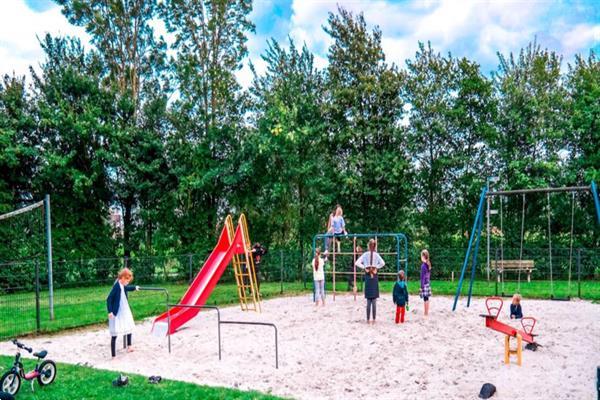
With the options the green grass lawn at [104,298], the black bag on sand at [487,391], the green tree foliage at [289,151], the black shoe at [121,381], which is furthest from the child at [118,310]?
the green tree foliage at [289,151]

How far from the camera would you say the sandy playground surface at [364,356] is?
7645 mm

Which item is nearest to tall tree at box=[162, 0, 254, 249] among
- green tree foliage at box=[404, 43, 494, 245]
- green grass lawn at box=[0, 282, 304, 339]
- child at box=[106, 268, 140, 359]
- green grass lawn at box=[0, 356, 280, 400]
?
green grass lawn at box=[0, 282, 304, 339]

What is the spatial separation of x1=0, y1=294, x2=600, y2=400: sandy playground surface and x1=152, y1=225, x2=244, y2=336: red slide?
30 centimetres

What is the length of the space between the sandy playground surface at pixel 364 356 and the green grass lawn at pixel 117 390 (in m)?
0.50

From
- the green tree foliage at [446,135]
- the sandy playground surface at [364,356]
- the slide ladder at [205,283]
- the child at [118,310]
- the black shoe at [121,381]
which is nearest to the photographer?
the black shoe at [121,381]

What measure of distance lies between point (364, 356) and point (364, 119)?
62.8 feet

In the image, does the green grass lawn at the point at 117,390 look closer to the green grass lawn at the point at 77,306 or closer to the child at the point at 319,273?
Answer: the green grass lawn at the point at 77,306

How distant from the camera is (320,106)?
27578 millimetres

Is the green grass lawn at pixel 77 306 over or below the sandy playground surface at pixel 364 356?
below

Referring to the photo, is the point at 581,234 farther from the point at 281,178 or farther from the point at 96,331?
the point at 96,331

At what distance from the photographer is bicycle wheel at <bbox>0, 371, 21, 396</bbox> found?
22.9 ft

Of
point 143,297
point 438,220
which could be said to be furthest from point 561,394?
point 438,220

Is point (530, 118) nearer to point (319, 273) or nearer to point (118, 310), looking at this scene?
point (319, 273)

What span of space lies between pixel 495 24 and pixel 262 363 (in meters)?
18.6
